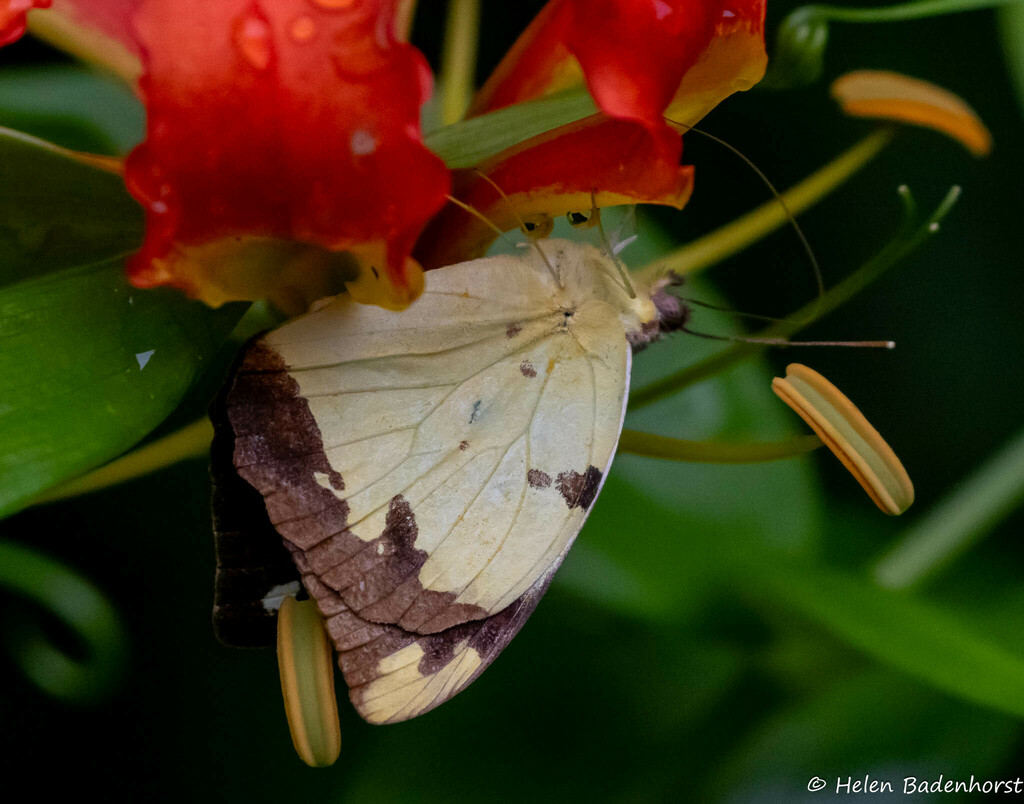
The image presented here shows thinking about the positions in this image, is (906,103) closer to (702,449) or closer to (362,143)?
(702,449)

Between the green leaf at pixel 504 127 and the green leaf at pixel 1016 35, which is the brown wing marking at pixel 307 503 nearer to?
the green leaf at pixel 504 127

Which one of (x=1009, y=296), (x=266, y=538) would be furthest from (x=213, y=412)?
(x=1009, y=296)

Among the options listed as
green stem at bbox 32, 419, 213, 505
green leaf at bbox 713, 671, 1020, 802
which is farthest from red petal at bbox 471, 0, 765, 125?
green leaf at bbox 713, 671, 1020, 802

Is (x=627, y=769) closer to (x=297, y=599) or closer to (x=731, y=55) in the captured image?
(x=297, y=599)

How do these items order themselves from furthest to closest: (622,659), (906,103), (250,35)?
(622,659), (906,103), (250,35)

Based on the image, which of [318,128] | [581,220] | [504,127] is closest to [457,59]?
[581,220]

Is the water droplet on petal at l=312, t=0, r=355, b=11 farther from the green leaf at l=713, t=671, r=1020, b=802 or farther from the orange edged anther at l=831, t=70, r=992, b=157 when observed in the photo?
the green leaf at l=713, t=671, r=1020, b=802
